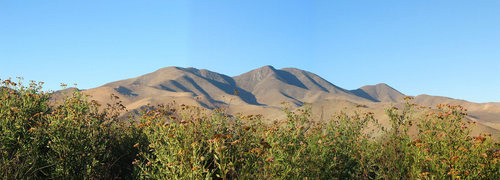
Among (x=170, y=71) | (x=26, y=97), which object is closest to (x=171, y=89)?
(x=170, y=71)

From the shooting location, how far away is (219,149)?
3.39 meters

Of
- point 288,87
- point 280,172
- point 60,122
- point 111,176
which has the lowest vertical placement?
point 111,176

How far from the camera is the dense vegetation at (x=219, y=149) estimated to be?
4.65 meters

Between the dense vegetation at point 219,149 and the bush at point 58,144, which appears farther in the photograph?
the bush at point 58,144

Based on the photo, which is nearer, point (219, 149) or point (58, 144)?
point (219, 149)

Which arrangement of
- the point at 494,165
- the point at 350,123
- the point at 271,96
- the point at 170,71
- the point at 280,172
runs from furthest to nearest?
the point at 170,71 → the point at 271,96 → the point at 350,123 → the point at 494,165 → the point at 280,172

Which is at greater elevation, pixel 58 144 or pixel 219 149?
pixel 219 149

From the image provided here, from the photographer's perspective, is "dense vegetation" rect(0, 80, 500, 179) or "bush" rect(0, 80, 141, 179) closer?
"dense vegetation" rect(0, 80, 500, 179)

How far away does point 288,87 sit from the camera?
198 metres

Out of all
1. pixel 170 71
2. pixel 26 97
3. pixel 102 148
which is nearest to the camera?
pixel 102 148

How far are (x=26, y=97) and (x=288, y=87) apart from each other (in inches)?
7590

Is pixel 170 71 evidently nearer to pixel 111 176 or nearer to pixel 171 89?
pixel 171 89

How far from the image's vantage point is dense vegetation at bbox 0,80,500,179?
4652 mm

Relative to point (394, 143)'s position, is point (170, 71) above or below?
above
